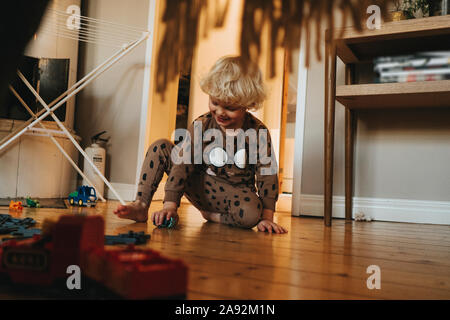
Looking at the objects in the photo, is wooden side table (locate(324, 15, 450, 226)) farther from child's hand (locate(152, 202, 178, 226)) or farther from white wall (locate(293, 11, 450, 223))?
child's hand (locate(152, 202, 178, 226))

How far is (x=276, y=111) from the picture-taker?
2.96 meters

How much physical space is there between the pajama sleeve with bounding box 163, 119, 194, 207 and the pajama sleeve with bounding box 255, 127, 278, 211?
22 cm

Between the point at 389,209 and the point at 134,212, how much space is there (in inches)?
44.7

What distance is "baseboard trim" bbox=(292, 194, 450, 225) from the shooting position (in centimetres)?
164

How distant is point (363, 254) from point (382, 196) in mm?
964

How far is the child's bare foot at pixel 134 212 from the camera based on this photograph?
42.2 inches

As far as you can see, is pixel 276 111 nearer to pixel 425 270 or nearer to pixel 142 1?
pixel 142 1

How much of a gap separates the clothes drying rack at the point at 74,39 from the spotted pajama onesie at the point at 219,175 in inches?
16.2

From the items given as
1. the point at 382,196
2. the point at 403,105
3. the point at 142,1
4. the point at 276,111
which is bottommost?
the point at 382,196

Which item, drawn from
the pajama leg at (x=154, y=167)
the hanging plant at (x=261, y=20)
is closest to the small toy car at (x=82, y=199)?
the pajama leg at (x=154, y=167)

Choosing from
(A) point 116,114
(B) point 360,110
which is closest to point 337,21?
(B) point 360,110

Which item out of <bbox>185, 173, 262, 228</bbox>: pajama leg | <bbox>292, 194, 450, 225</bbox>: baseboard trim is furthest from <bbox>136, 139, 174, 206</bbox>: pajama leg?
<bbox>292, 194, 450, 225</bbox>: baseboard trim

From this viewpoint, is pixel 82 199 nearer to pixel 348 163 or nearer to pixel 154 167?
pixel 154 167

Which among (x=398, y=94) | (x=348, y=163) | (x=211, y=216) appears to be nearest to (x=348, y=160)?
(x=348, y=163)
